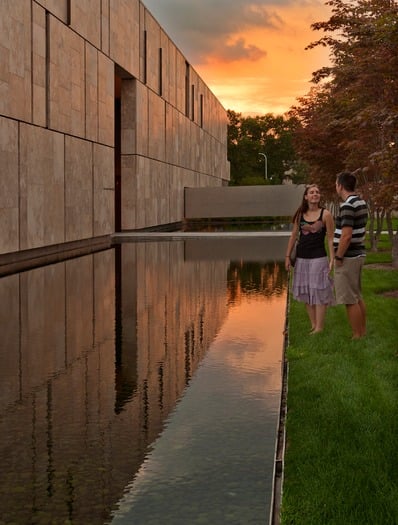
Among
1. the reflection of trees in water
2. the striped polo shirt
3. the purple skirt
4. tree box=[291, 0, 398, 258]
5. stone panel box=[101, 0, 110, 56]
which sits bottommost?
the reflection of trees in water

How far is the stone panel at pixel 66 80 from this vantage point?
25.5 m

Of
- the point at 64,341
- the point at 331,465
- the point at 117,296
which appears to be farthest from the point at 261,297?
the point at 331,465

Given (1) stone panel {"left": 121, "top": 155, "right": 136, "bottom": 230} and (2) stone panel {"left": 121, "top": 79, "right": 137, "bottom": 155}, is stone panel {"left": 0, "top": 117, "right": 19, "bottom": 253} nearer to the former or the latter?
(1) stone panel {"left": 121, "top": 155, "right": 136, "bottom": 230}

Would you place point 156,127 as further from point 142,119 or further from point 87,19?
point 87,19

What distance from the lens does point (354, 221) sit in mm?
8719

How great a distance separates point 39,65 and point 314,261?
17161 mm

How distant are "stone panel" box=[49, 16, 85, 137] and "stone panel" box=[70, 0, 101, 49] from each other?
16.9 inches

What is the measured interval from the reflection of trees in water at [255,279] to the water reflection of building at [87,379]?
0.36 meters

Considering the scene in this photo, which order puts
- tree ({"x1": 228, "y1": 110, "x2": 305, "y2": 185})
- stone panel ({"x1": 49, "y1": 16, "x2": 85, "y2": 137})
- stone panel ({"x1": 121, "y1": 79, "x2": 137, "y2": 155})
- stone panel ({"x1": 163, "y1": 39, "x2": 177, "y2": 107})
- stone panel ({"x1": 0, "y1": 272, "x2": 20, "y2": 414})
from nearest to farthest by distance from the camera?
stone panel ({"x1": 0, "y1": 272, "x2": 20, "y2": 414})
stone panel ({"x1": 49, "y1": 16, "x2": 85, "y2": 137})
stone panel ({"x1": 121, "y1": 79, "x2": 137, "y2": 155})
stone panel ({"x1": 163, "y1": 39, "x2": 177, "y2": 107})
tree ({"x1": 228, "y1": 110, "x2": 305, "y2": 185})

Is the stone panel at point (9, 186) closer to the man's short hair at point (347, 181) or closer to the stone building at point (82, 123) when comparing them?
the stone building at point (82, 123)

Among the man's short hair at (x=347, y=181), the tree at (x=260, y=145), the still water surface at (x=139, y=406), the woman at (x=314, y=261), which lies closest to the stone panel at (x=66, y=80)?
the still water surface at (x=139, y=406)

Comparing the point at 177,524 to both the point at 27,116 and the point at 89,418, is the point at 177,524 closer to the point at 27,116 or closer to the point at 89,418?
the point at 89,418

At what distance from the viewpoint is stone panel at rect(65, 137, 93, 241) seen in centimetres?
2753

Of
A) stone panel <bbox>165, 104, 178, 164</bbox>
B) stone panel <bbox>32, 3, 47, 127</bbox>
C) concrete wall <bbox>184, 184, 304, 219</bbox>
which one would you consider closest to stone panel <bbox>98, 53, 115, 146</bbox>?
stone panel <bbox>32, 3, 47, 127</bbox>
